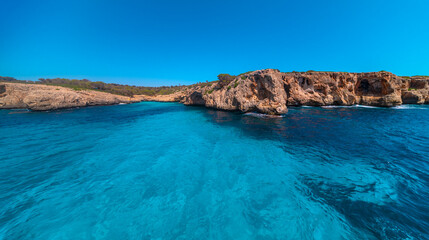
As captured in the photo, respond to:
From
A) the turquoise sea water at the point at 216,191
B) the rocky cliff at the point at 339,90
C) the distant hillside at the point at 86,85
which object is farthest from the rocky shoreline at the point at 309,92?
the distant hillside at the point at 86,85

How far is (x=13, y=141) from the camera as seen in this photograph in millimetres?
10719

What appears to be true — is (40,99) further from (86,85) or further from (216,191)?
(86,85)

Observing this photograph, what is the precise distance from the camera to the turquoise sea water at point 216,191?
149 inches

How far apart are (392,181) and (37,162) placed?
17517 mm

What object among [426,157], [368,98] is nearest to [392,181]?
[426,157]

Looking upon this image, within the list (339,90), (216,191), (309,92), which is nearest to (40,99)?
(216,191)

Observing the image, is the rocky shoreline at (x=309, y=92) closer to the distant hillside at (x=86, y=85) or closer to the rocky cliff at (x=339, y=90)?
the rocky cliff at (x=339, y=90)

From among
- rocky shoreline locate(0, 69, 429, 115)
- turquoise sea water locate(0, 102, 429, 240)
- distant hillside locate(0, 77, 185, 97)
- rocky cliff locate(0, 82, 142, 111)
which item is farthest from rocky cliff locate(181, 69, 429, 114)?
distant hillside locate(0, 77, 185, 97)

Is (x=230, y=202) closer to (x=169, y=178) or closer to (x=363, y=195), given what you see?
(x=169, y=178)

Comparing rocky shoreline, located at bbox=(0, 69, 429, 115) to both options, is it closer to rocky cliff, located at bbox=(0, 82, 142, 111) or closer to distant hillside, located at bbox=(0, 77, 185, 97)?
rocky cliff, located at bbox=(0, 82, 142, 111)

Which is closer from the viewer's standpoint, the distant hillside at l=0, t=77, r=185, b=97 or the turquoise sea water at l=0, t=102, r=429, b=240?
the turquoise sea water at l=0, t=102, r=429, b=240

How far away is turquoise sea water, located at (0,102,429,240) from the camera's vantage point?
149 inches

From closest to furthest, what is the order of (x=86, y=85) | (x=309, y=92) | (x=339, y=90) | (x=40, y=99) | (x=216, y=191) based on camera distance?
1. (x=216, y=191)
2. (x=40, y=99)
3. (x=339, y=90)
4. (x=309, y=92)
5. (x=86, y=85)

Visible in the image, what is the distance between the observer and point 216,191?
→ 17.8 ft
